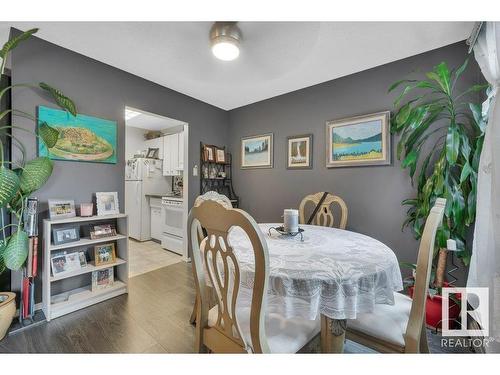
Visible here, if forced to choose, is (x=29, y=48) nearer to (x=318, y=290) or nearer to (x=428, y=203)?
(x=318, y=290)

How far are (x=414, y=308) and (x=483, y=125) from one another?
1.58 meters

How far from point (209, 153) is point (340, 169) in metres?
1.98

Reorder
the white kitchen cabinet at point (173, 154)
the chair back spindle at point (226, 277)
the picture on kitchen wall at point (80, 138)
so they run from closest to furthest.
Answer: the chair back spindle at point (226, 277) → the picture on kitchen wall at point (80, 138) → the white kitchen cabinet at point (173, 154)

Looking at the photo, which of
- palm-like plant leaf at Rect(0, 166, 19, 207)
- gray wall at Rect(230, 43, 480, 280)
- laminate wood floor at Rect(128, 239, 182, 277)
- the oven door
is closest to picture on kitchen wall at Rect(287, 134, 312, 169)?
gray wall at Rect(230, 43, 480, 280)

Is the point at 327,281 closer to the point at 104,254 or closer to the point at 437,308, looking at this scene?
the point at 437,308

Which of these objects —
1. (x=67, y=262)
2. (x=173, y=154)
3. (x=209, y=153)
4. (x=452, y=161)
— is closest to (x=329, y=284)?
(x=452, y=161)

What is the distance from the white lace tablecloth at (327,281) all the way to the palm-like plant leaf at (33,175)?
172 centimetres

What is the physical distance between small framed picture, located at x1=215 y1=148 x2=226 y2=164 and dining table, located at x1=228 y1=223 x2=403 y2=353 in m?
2.59

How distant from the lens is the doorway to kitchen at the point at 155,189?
338cm

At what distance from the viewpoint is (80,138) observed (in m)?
2.13

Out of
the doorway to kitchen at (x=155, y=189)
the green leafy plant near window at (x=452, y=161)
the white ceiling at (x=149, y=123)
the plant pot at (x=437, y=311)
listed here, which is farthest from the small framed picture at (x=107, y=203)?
the plant pot at (x=437, y=311)

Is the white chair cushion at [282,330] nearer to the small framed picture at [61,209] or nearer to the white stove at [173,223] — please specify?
the small framed picture at [61,209]
